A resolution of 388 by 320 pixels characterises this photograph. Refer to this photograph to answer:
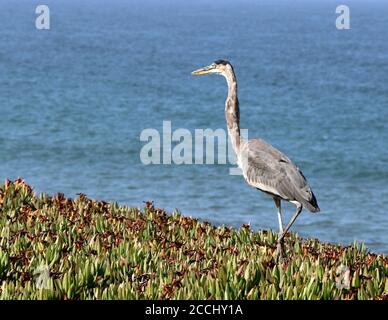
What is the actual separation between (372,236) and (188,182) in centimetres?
854

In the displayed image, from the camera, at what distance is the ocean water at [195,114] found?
30.8 meters

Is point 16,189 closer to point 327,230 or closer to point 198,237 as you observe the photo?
point 198,237

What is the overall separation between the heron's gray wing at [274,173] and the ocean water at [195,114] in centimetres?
1172

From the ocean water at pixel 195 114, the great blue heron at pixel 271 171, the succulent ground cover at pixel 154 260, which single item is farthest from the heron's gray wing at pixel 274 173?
the ocean water at pixel 195 114

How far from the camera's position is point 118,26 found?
14200 centimetres

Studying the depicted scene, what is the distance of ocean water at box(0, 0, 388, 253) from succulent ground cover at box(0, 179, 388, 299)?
40.0 feet

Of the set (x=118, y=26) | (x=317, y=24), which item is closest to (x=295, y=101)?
(x=118, y=26)

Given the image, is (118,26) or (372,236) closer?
(372,236)

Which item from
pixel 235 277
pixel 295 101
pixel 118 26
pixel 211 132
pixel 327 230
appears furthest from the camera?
pixel 118 26

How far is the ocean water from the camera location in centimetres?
3077

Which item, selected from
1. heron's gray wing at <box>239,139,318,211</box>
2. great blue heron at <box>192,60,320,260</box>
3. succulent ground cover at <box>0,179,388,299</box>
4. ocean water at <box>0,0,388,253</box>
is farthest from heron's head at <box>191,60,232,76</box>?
ocean water at <box>0,0,388,253</box>

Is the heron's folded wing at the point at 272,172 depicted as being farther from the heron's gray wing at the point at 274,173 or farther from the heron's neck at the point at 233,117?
the heron's neck at the point at 233,117

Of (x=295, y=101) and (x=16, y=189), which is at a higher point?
(x=295, y=101)

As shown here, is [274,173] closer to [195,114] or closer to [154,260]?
[154,260]
